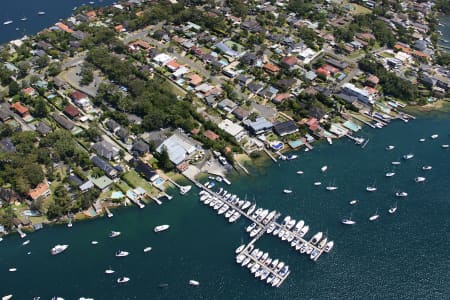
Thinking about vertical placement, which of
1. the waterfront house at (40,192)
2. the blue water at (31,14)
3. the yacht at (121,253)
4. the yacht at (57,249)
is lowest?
the yacht at (121,253)

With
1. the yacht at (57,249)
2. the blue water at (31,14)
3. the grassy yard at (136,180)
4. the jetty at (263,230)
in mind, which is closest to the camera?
the jetty at (263,230)

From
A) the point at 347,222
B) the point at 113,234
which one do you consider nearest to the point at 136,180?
the point at 113,234

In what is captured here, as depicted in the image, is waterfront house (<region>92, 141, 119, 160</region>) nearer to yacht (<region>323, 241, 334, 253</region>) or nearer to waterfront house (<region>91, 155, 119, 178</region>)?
waterfront house (<region>91, 155, 119, 178</region>)


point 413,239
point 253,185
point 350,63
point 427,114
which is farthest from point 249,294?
point 350,63

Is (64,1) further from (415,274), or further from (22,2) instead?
(415,274)

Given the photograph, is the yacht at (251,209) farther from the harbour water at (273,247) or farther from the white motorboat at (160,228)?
the white motorboat at (160,228)

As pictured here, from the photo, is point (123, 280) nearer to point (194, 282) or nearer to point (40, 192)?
point (194, 282)

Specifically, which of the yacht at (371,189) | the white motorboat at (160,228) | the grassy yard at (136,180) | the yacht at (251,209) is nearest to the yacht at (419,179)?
the yacht at (371,189)

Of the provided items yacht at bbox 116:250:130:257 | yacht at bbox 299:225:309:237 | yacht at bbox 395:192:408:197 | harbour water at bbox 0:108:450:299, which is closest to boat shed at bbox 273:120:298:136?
harbour water at bbox 0:108:450:299
